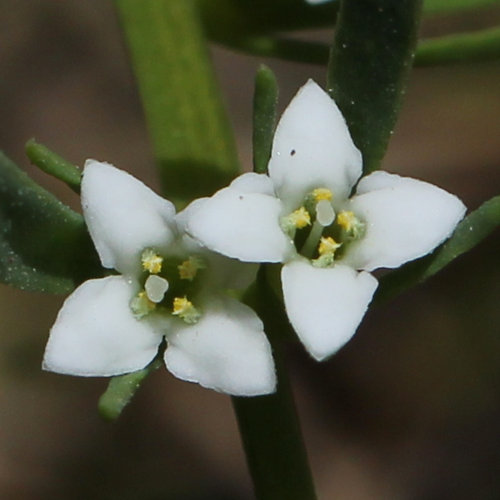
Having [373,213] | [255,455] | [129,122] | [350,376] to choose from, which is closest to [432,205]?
[373,213]

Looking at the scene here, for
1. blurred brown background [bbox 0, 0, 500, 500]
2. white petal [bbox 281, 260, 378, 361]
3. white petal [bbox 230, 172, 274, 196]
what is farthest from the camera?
blurred brown background [bbox 0, 0, 500, 500]

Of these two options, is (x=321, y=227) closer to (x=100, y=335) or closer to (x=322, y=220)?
(x=322, y=220)

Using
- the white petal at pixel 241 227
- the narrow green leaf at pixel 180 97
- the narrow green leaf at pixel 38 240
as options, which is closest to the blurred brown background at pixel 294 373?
the narrow green leaf at pixel 180 97

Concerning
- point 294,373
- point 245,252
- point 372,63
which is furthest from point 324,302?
point 294,373

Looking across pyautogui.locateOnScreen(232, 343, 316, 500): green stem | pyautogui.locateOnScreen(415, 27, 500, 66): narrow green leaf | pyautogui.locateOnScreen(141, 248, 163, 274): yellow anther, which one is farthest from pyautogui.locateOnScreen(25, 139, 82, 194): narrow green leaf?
pyautogui.locateOnScreen(415, 27, 500, 66): narrow green leaf

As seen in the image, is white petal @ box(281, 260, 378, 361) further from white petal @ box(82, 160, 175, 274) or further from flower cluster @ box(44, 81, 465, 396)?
white petal @ box(82, 160, 175, 274)

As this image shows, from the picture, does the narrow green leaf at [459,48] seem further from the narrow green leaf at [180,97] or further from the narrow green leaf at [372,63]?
the narrow green leaf at [372,63]

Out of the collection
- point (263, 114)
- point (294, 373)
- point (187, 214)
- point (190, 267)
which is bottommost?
point (294, 373)

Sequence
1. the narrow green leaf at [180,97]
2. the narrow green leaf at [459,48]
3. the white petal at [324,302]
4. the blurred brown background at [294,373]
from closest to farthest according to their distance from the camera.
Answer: the white petal at [324,302], the narrow green leaf at [180,97], the narrow green leaf at [459,48], the blurred brown background at [294,373]
